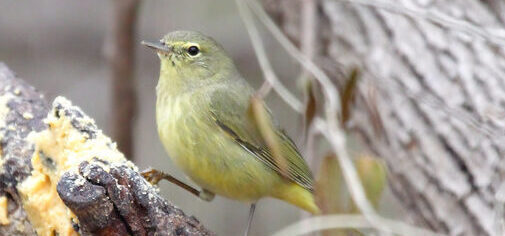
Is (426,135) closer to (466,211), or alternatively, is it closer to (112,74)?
(466,211)

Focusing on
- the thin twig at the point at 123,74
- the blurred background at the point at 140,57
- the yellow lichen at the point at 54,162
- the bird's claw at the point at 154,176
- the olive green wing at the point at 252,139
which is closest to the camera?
the yellow lichen at the point at 54,162

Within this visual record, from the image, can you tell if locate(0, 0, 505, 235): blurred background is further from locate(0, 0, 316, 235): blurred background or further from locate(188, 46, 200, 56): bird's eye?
locate(188, 46, 200, 56): bird's eye

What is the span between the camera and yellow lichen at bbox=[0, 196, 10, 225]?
3.12 meters

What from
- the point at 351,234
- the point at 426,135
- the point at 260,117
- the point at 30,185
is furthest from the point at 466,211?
the point at 30,185

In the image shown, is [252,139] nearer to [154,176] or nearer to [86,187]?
[154,176]

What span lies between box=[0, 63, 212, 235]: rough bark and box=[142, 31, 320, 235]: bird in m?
0.73

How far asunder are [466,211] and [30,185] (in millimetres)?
2262

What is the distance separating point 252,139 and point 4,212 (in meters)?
1.39

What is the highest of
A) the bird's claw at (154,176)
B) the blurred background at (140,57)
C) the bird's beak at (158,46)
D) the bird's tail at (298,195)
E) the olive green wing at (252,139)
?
the blurred background at (140,57)

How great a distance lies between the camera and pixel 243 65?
621cm

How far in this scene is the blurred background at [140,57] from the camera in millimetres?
5973

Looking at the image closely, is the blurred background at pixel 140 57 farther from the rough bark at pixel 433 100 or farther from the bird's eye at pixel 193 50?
the bird's eye at pixel 193 50

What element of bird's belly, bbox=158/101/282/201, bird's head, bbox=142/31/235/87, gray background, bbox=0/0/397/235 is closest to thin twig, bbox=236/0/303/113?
bird's head, bbox=142/31/235/87

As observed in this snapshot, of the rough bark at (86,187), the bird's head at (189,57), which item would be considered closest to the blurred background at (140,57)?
the bird's head at (189,57)
